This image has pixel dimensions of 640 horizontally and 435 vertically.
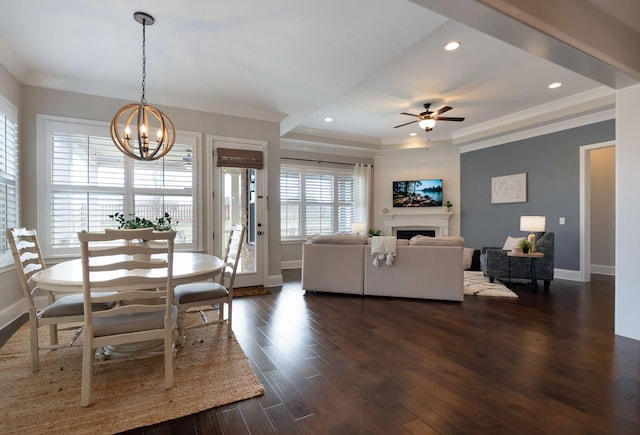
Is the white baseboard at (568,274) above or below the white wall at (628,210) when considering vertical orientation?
below

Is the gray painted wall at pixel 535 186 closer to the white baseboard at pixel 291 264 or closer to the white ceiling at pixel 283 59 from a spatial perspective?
the white ceiling at pixel 283 59

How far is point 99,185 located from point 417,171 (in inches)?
256

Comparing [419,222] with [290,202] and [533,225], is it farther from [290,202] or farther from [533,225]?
[290,202]

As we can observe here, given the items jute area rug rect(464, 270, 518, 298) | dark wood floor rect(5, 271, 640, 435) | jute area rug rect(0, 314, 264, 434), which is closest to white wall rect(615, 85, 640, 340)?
dark wood floor rect(5, 271, 640, 435)

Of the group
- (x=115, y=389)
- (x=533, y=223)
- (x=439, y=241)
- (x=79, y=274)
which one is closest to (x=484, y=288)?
(x=439, y=241)

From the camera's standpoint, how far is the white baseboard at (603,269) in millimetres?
Answer: 5945

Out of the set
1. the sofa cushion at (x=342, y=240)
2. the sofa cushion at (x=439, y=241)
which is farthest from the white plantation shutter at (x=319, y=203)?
the sofa cushion at (x=439, y=241)

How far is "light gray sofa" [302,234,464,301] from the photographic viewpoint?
3961 millimetres

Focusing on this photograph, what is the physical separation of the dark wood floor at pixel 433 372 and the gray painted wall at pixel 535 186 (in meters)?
2.16

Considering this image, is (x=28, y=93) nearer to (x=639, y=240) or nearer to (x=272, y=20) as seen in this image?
(x=272, y=20)

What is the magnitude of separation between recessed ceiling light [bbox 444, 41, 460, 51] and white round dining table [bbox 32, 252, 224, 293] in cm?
320

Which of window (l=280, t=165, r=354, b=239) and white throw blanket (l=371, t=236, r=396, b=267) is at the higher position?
window (l=280, t=165, r=354, b=239)

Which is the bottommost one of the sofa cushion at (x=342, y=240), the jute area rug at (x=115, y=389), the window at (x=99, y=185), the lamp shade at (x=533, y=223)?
the jute area rug at (x=115, y=389)

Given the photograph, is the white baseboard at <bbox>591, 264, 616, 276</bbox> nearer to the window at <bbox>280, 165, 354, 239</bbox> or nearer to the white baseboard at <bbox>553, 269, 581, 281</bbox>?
the white baseboard at <bbox>553, 269, 581, 281</bbox>
